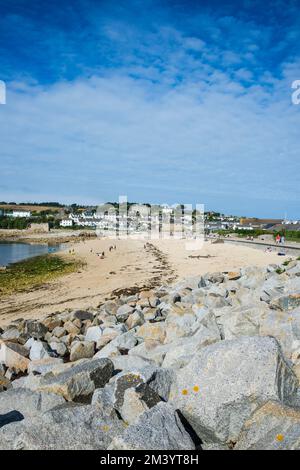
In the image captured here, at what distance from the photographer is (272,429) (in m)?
3.11

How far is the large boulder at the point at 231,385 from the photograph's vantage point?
142 inches

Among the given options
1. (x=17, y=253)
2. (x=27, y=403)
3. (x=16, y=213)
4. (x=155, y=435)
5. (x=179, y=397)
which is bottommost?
A: (x=17, y=253)

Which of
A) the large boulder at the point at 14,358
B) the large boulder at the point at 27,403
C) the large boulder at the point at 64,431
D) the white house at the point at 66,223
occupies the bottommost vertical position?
the large boulder at the point at 14,358

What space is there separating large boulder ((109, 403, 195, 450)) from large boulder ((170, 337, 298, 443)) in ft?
1.73

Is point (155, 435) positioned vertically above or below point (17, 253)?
above

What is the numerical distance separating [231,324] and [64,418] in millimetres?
3739

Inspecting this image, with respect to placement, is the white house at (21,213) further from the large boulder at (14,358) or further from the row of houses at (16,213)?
the large boulder at (14,358)

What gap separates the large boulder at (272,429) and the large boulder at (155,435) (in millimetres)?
514

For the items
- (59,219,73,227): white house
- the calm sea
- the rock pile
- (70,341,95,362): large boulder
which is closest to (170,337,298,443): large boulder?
the rock pile

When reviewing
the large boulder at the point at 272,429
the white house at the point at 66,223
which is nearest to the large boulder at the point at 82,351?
the large boulder at the point at 272,429

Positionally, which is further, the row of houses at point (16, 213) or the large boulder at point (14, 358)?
the row of houses at point (16, 213)

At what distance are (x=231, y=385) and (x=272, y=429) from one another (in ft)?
2.63

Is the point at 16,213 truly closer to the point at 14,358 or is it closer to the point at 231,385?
the point at 14,358

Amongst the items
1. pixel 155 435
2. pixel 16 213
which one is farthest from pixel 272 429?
pixel 16 213
